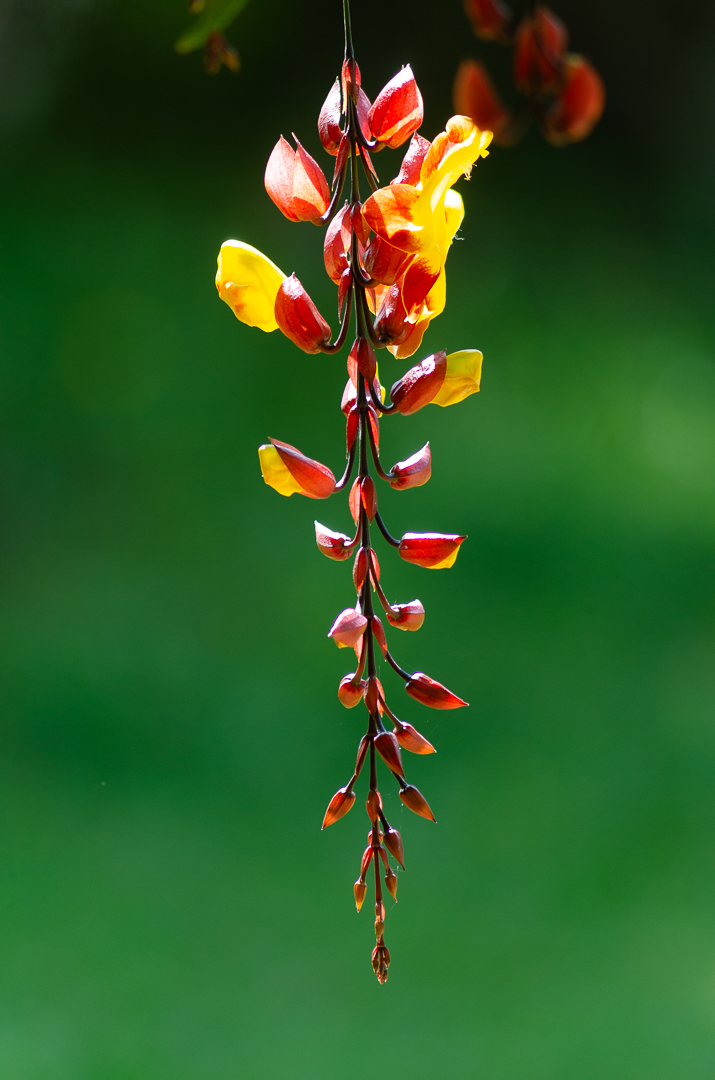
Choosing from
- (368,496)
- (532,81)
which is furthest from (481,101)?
(368,496)

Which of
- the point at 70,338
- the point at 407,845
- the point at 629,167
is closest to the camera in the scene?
the point at 407,845

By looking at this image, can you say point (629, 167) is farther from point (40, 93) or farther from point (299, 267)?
point (40, 93)

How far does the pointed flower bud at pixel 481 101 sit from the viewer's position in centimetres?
16

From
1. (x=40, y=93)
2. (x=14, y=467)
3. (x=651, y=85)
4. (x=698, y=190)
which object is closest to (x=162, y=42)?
(x=40, y=93)

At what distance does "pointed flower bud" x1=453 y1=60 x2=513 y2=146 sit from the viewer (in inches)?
6.3

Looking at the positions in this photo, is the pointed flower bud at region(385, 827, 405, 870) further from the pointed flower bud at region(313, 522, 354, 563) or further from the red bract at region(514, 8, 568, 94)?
the red bract at region(514, 8, 568, 94)

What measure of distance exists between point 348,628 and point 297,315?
95 mm

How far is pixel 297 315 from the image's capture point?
0.26 meters

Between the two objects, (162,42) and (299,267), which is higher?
(162,42)

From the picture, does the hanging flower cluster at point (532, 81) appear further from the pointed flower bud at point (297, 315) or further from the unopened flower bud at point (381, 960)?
the unopened flower bud at point (381, 960)

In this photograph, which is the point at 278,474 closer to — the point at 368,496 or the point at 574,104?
the point at 368,496

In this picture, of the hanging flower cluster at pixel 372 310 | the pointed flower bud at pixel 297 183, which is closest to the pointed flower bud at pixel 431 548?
the hanging flower cluster at pixel 372 310

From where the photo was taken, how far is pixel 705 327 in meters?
1.41

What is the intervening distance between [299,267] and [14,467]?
0.51m
